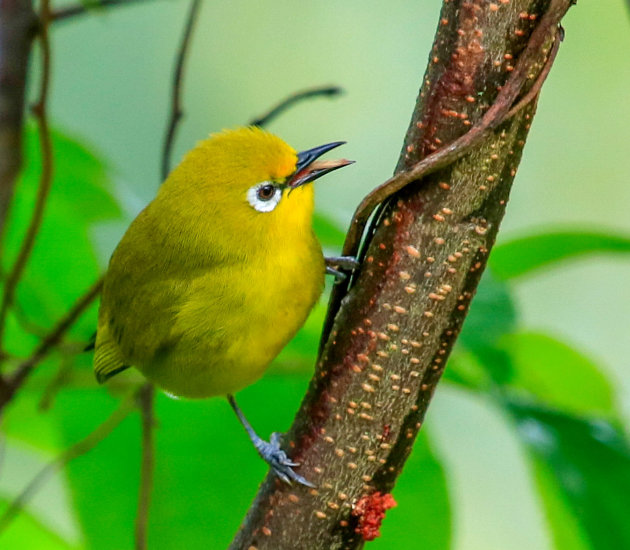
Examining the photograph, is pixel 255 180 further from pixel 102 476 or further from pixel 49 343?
pixel 102 476

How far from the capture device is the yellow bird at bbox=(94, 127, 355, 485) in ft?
6.00

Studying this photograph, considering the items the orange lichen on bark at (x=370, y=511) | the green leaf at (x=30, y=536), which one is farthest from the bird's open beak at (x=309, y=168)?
the green leaf at (x=30, y=536)

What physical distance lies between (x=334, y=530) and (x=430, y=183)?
58cm

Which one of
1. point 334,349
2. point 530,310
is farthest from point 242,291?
point 530,310

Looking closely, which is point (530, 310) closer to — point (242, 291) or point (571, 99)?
point (571, 99)

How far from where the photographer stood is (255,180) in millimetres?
1824

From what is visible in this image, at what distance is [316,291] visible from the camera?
1.88m

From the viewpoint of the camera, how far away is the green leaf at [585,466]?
160 centimetres

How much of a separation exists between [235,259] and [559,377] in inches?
30.8

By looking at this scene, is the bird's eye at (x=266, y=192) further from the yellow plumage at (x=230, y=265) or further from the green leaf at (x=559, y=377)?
the green leaf at (x=559, y=377)

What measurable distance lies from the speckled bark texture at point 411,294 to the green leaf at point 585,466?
0.31m

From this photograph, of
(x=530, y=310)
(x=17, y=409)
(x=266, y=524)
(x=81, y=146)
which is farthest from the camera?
(x=530, y=310)

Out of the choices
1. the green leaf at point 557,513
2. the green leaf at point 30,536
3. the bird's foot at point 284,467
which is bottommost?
the green leaf at point 30,536

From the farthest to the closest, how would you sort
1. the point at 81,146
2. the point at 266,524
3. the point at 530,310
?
the point at 530,310 → the point at 81,146 → the point at 266,524
